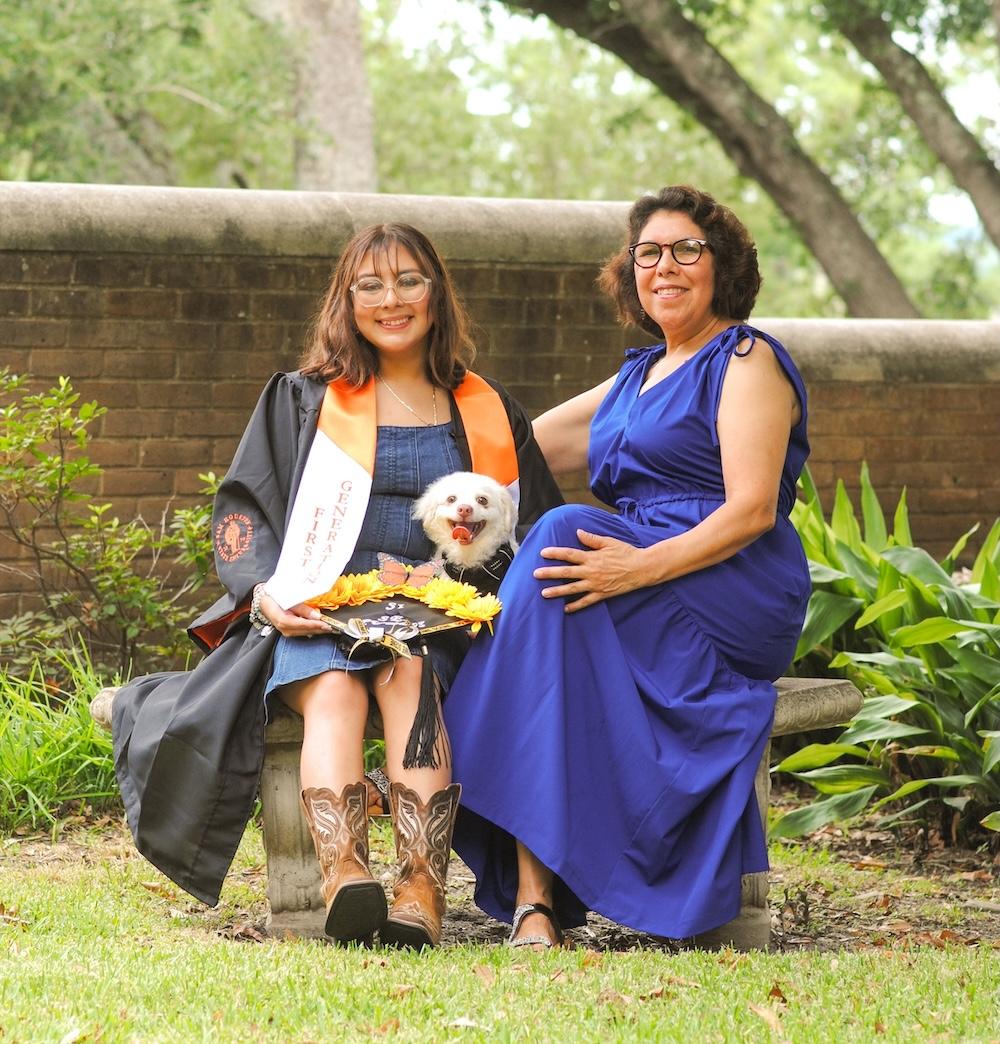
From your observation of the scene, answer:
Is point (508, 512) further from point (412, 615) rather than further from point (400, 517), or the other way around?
point (412, 615)

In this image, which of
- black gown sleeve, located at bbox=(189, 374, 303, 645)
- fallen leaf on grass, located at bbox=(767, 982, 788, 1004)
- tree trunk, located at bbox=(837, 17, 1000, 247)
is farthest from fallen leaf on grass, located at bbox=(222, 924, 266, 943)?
tree trunk, located at bbox=(837, 17, 1000, 247)

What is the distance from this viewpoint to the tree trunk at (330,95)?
16844mm

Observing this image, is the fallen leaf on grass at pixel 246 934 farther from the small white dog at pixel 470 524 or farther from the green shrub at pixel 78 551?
the green shrub at pixel 78 551

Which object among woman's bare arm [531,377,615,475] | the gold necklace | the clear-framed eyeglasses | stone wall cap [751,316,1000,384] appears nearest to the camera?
the clear-framed eyeglasses

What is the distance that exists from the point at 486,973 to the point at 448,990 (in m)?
0.15

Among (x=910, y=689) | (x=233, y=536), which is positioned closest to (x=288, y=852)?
(x=233, y=536)

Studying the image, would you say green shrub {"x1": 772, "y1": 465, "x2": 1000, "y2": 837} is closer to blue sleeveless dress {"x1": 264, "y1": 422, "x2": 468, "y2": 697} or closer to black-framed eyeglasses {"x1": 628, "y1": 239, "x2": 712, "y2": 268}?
black-framed eyeglasses {"x1": 628, "y1": 239, "x2": 712, "y2": 268}

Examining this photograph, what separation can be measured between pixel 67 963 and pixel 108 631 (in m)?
2.82

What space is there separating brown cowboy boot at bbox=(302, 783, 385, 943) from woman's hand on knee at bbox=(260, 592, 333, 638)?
39 cm

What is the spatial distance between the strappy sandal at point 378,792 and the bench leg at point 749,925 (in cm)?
88

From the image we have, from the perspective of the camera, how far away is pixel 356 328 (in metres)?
4.23

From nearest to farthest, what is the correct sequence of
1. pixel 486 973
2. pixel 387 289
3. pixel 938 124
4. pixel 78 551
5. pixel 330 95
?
pixel 486 973, pixel 387 289, pixel 78 551, pixel 938 124, pixel 330 95

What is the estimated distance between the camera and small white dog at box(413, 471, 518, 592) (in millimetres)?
3918

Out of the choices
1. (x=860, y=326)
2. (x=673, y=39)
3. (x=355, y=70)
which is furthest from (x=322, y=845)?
(x=355, y=70)
